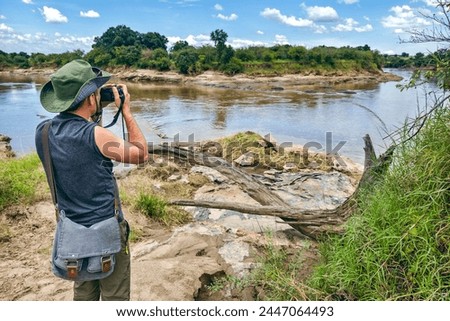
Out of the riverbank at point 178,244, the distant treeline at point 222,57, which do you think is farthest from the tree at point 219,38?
the riverbank at point 178,244

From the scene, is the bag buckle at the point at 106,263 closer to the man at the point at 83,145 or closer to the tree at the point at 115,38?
the man at the point at 83,145

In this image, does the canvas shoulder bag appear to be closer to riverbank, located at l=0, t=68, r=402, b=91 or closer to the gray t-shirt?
the gray t-shirt

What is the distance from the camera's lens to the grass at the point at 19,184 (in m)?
4.64

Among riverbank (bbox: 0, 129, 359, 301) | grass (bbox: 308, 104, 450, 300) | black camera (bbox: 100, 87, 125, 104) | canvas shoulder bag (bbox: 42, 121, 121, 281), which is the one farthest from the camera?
riverbank (bbox: 0, 129, 359, 301)

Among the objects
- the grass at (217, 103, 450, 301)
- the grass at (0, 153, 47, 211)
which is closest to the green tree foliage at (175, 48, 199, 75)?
the grass at (0, 153, 47, 211)

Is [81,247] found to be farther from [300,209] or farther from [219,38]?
[219,38]

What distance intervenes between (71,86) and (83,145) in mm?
313

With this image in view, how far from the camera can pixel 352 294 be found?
240 centimetres

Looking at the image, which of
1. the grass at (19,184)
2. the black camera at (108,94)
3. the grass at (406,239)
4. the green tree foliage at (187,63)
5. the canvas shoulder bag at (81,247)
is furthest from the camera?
the green tree foliage at (187,63)

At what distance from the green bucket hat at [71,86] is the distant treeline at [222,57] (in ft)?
125

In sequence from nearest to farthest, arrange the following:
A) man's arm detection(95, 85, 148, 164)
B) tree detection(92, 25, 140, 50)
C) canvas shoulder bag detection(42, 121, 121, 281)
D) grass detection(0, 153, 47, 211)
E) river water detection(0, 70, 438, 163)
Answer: man's arm detection(95, 85, 148, 164), canvas shoulder bag detection(42, 121, 121, 281), grass detection(0, 153, 47, 211), river water detection(0, 70, 438, 163), tree detection(92, 25, 140, 50)

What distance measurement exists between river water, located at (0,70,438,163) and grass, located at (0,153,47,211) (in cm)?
502

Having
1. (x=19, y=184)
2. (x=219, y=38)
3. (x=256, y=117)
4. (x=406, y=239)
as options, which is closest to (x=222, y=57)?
(x=219, y=38)

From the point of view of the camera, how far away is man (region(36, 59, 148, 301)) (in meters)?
1.77
